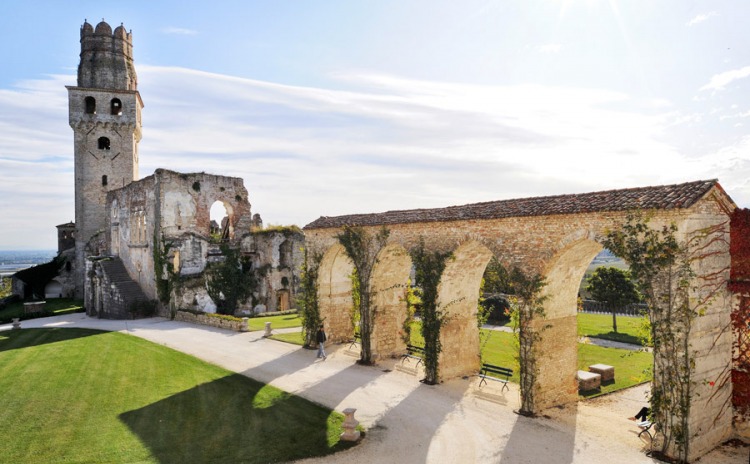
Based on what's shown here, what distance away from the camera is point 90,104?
137 feet

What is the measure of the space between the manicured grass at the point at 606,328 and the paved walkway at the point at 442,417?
32.7 feet

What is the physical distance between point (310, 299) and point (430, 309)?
732 centimetres

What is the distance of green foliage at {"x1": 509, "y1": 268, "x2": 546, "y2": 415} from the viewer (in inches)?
512

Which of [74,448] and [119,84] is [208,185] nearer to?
[119,84]

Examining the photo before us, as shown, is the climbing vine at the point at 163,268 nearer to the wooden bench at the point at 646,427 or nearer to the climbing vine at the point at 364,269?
the climbing vine at the point at 364,269

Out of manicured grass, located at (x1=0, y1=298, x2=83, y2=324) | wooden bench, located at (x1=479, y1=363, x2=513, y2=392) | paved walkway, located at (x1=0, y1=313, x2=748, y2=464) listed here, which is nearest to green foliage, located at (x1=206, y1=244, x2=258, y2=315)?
paved walkway, located at (x1=0, y1=313, x2=748, y2=464)

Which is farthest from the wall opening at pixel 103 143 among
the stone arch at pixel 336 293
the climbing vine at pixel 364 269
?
the climbing vine at pixel 364 269

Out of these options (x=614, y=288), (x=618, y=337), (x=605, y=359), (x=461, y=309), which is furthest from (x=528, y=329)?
(x=614, y=288)

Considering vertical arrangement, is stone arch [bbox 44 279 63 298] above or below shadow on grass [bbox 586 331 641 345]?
above

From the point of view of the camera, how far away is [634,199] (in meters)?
11.2

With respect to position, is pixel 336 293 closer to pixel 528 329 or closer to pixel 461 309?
pixel 461 309

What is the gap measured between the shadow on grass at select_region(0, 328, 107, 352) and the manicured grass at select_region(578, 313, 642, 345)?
2652cm

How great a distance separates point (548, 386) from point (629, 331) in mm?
16420

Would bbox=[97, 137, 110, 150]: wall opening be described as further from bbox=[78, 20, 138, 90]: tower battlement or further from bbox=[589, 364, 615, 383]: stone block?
bbox=[589, 364, 615, 383]: stone block
